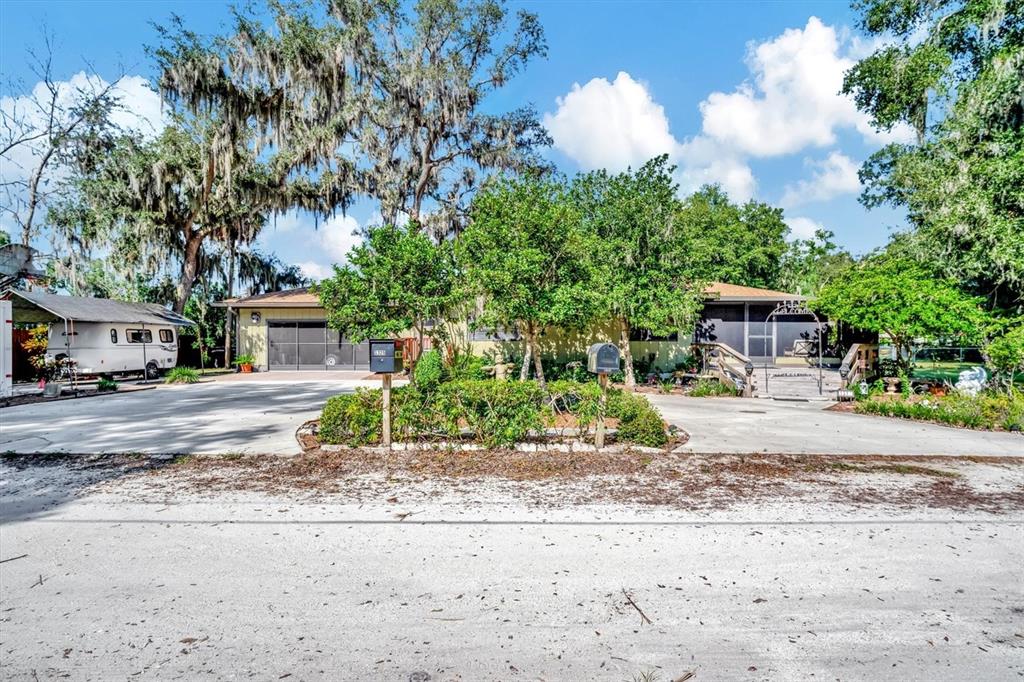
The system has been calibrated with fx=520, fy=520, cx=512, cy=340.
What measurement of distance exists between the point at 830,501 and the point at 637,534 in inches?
85.4

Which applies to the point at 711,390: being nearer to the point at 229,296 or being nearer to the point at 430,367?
the point at 430,367

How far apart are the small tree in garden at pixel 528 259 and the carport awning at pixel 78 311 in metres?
12.7

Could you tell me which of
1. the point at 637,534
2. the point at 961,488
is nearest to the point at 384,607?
the point at 637,534

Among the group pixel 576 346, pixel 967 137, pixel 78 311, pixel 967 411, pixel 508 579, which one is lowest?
pixel 508 579

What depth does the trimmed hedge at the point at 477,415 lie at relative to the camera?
22.7 feet

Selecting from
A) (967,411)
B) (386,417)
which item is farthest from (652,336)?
(386,417)

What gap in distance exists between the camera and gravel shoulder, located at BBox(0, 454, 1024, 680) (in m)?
2.52

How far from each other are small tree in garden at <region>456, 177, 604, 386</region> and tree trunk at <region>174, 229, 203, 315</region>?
50.4 ft

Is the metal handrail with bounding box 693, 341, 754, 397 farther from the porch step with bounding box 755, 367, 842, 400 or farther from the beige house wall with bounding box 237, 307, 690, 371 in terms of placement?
the beige house wall with bounding box 237, 307, 690, 371

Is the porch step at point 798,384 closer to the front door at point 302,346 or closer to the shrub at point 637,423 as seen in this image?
the shrub at point 637,423

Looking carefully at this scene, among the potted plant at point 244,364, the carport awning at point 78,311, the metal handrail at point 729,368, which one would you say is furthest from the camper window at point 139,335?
the metal handrail at point 729,368

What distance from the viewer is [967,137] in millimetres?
13344

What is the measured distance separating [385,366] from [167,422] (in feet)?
18.1

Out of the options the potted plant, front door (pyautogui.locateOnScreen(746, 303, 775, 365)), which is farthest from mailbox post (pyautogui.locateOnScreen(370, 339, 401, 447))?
the potted plant
